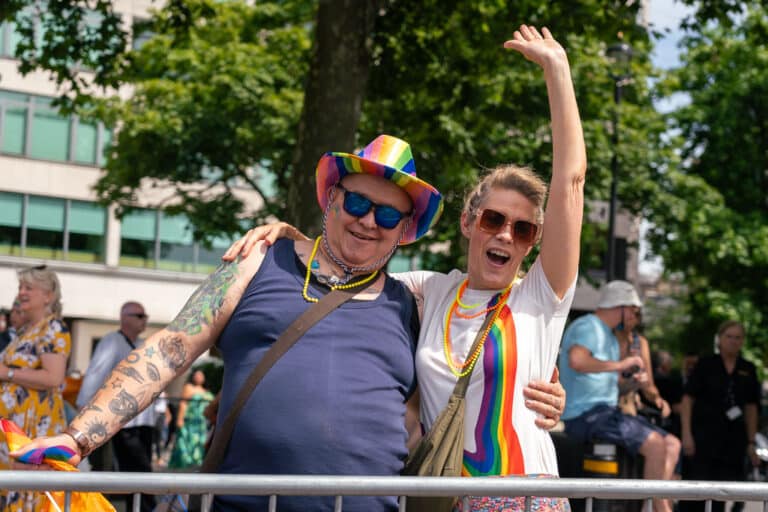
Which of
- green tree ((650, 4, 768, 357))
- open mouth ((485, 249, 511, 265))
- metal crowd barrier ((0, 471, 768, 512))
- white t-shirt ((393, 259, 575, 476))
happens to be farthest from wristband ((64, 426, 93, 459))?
green tree ((650, 4, 768, 357))

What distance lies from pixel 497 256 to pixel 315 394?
75cm

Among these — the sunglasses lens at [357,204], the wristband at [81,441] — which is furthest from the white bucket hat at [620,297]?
the wristband at [81,441]

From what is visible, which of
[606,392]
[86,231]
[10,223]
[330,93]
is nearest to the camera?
[606,392]

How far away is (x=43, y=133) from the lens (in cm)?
3797

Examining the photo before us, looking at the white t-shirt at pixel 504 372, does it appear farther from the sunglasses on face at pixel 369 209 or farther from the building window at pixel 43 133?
the building window at pixel 43 133

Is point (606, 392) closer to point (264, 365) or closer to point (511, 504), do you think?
point (511, 504)

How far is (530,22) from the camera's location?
42.8 feet

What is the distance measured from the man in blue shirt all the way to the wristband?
15.7ft

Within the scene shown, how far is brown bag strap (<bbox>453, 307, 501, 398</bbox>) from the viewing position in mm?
3426

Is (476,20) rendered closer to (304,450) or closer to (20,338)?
(20,338)

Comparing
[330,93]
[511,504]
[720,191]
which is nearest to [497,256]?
[511,504]

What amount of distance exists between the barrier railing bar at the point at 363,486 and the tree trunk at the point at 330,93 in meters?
6.90

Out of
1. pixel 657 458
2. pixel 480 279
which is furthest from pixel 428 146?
pixel 480 279

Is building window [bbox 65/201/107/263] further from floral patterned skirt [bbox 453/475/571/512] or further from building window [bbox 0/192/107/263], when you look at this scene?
floral patterned skirt [bbox 453/475/571/512]
